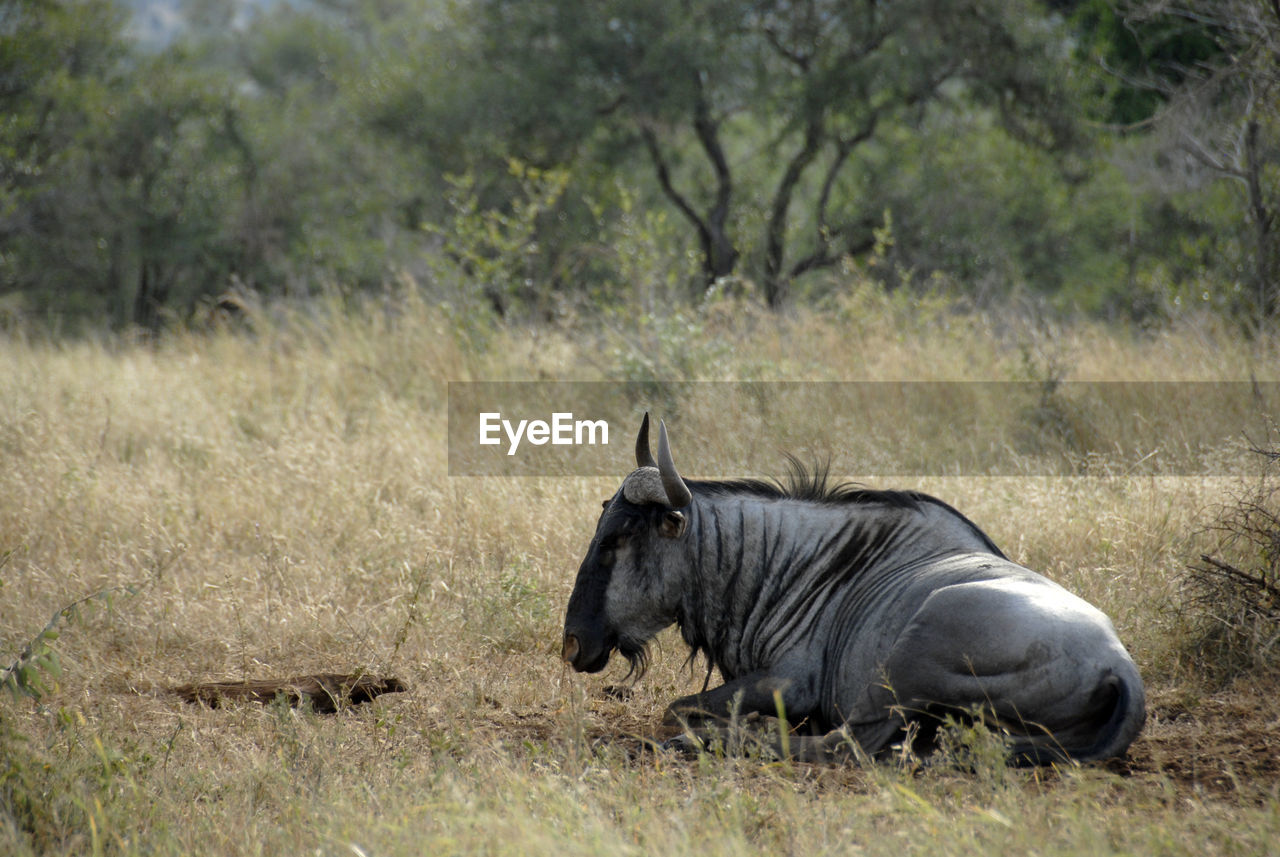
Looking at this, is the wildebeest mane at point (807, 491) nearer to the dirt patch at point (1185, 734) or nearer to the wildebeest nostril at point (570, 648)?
the wildebeest nostril at point (570, 648)

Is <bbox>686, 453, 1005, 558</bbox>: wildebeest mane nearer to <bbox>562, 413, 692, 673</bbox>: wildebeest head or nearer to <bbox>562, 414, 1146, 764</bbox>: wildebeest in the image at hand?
<bbox>562, 414, 1146, 764</bbox>: wildebeest

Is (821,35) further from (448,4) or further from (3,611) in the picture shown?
(3,611)

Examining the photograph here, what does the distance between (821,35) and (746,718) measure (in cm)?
1507

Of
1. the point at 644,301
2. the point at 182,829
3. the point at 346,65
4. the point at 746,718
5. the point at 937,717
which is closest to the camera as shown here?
the point at 182,829

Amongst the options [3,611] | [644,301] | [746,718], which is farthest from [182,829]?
[644,301]

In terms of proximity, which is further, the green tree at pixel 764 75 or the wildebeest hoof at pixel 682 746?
the green tree at pixel 764 75

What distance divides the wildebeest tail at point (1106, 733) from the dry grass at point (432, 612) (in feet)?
0.30

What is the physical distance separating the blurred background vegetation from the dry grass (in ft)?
14.1

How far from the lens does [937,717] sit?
3750mm

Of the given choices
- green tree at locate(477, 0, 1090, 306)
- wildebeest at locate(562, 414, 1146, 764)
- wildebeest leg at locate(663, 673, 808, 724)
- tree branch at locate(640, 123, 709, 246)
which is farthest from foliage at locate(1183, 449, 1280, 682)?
tree branch at locate(640, 123, 709, 246)

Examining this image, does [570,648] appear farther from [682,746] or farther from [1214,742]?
[1214,742]

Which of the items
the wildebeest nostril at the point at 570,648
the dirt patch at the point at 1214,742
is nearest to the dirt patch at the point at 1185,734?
the dirt patch at the point at 1214,742

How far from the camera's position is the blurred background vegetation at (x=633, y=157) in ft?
53.5

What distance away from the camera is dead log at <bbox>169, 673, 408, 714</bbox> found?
4.80 meters
